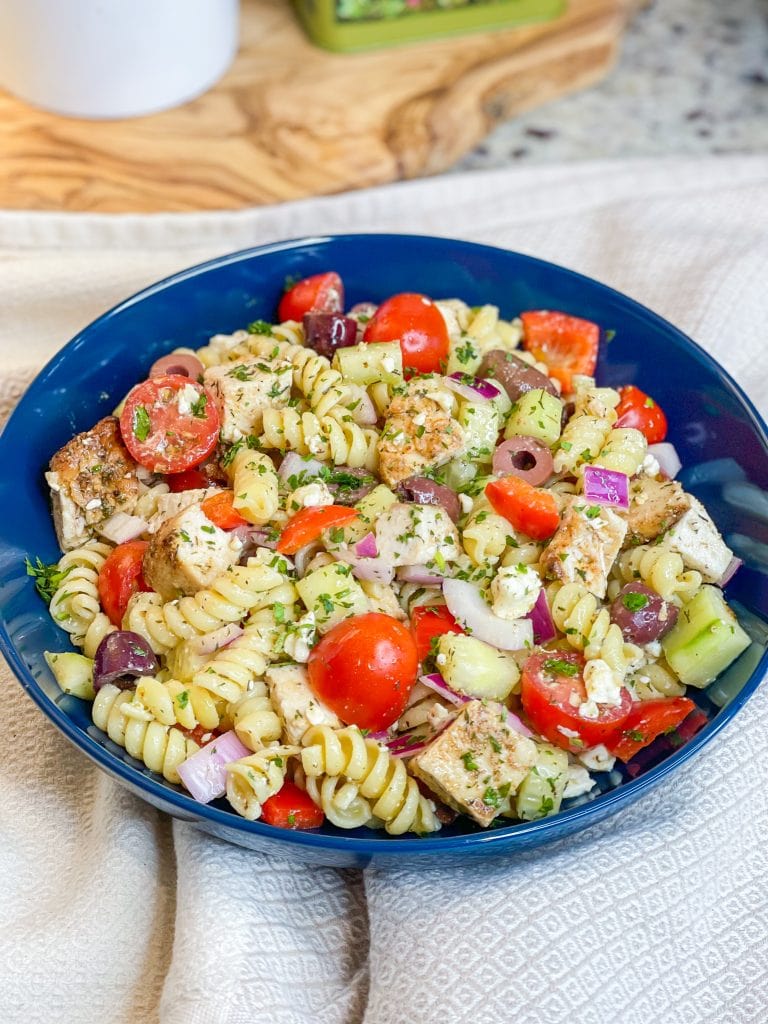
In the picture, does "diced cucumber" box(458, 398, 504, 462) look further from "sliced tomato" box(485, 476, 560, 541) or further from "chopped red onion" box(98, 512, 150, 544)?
"chopped red onion" box(98, 512, 150, 544)

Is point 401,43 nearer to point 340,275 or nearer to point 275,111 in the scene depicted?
point 275,111

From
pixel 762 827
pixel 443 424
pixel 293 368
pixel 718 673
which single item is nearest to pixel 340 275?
pixel 293 368

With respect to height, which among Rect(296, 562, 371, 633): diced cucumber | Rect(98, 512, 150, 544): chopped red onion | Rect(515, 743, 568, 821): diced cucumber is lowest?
Rect(98, 512, 150, 544): chopped red onion

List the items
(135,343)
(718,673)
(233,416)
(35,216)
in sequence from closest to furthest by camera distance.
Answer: (718,673), (233,416), (135,343), (35,216)

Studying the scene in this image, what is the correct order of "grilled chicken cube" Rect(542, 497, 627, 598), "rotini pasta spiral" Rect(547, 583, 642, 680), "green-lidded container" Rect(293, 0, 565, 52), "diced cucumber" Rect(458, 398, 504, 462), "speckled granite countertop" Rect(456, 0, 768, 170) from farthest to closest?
1. "speckled granite countertop" Rect(456, 0, 768, 170)
2. "green-lidded container" Rect(293, 0, 565, 52)
3. "diced cucumber" Rect(458, 398, 504, 462)
4. "grilled chicken cube" Rect(542, 497, 627, 598)
5. "rotini pasta spiral" Rect(547, 583, 642, 680)

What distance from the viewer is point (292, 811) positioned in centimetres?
241

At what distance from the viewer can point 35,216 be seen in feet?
13.3

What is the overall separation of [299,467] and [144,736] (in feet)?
2.47

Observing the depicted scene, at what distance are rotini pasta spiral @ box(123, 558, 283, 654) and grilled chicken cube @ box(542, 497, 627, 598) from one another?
62 cm

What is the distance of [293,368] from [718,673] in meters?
1.25

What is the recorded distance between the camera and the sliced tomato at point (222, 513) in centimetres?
275

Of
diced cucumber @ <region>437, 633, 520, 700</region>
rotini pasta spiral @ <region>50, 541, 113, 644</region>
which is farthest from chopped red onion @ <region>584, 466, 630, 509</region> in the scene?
rotini pasta spiral @ <region>50, 541, 113, 644</region>

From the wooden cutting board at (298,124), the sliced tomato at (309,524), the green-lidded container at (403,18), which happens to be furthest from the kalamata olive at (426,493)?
the green-lidded container at (403,18)

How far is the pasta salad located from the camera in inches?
96.7
